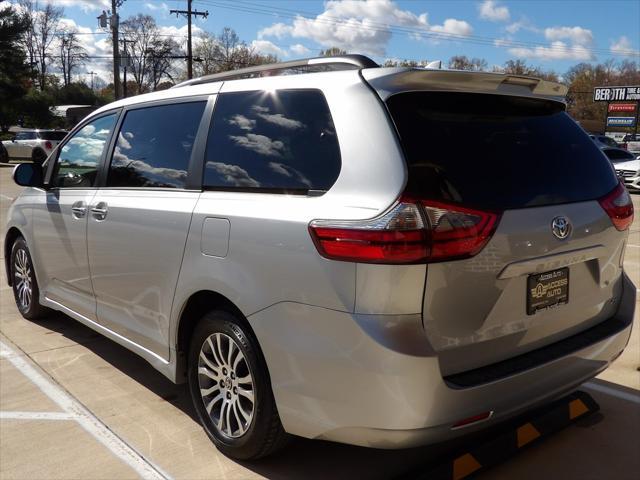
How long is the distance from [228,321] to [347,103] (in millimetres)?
1150

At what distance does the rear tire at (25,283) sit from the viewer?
5.12 m

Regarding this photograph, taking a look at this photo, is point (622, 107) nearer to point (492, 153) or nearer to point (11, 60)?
point (11, 60)

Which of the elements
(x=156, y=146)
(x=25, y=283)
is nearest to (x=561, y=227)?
(x=156, y=146)

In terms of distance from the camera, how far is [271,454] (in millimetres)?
3027

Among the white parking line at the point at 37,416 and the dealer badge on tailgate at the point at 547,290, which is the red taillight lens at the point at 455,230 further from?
the white parking line at the point at 37,416

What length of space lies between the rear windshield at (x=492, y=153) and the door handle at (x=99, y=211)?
216 centimetres

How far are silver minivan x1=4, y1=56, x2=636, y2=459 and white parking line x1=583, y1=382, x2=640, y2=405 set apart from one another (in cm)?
88

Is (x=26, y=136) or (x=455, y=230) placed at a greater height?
A: (x=26, y=136)

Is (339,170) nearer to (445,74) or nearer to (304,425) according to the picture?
(445,74)

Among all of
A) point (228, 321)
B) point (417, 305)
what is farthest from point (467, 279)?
point (228, 321)

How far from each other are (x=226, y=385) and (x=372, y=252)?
1.22m

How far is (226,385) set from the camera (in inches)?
118

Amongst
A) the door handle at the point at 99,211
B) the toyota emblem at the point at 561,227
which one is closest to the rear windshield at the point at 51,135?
the door handle at the point at 99,211

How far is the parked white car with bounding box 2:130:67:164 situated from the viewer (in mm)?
27859
